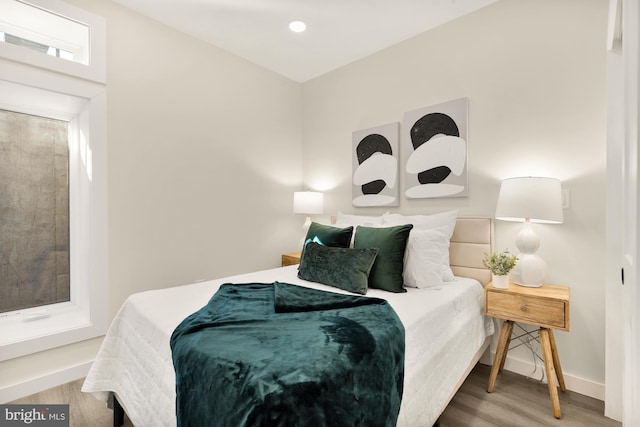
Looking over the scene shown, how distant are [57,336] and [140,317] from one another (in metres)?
1.15

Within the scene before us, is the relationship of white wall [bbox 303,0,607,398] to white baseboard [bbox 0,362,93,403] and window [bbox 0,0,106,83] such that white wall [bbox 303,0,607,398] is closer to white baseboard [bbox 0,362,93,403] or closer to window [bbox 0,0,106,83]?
window [bbox 0,0,106,83]

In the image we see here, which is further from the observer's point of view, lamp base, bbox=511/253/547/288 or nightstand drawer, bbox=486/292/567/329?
lamp base, bbox=511/253/547/288

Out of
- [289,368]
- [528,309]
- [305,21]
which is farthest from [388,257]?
[305,21]

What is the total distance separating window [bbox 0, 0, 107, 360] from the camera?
2.00 metres

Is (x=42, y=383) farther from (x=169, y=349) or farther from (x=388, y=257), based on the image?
(x=388, y=257)

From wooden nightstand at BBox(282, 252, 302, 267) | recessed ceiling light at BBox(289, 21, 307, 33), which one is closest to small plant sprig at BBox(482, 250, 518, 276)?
wooden nightstand at BBox(282, 252, 302, 267)

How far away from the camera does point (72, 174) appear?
7.97 feet

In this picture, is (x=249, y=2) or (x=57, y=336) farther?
(x=249, y=2)

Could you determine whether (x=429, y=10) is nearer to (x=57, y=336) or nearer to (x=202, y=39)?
(x=202, y=39)

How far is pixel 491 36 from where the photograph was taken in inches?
92.7

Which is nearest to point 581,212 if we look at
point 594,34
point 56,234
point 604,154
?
point 604,154

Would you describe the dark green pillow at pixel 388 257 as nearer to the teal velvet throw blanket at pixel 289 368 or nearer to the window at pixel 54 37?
the teal velvet throw blanket at pixel 289 368

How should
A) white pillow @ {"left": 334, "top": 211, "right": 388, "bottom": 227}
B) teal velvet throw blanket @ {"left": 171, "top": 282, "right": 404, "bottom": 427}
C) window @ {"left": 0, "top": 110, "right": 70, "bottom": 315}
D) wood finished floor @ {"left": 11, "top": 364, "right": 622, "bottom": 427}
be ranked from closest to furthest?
teal velvet throw blanket @ {"left": 171, "top": 282, "right": 404, "bottom": 427}, wood finished floor @ {"left": 11, "top": 364, "right": 622, "bottom": 427}, window @ {"left": 0, "top": 110, "right": 70, "bottom": 315}, white pillow @ {"left": 334, "top": 211, "right": 388, "bottom": 227}

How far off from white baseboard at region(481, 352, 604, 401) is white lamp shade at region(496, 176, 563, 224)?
3.46 ft
